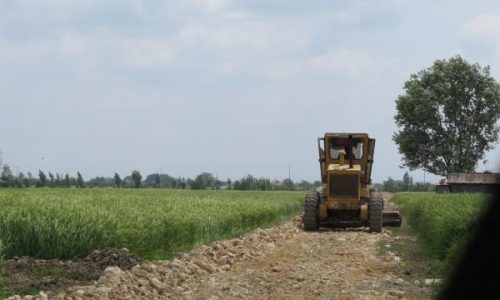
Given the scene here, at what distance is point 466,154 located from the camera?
55.7 m

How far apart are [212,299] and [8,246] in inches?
126

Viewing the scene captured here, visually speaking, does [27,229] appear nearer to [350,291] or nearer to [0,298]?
[0,298]

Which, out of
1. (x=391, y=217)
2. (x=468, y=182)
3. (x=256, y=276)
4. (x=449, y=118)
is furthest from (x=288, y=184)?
(x=256, y=276)

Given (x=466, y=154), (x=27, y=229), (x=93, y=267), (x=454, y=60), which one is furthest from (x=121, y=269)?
(x=454, y=60)

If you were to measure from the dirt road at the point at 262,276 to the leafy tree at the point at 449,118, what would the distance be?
42.8m

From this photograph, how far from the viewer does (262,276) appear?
10.8 m

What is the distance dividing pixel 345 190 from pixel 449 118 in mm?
39558

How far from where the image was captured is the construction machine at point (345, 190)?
20562 millimetres

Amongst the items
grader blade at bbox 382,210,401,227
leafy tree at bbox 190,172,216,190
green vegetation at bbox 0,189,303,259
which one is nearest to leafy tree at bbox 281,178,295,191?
leafy tree at bbox 190,172,216,190

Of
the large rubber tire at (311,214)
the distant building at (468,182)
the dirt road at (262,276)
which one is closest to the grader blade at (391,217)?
the large rubber tire at (311,214)

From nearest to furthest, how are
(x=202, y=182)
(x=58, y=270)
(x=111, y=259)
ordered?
(x=58, y=270) < (x=111, y=259) < (x=202, y=182)

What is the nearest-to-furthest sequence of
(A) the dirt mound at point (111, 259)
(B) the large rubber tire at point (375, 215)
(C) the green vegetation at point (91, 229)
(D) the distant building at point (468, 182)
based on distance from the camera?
(A) the dirt mound at point (111, 259) < (C) the green vegetation at point (91, 229) < (B) the large rubber tire at point (375, 215) < (D) the distant building at point (468, 182)

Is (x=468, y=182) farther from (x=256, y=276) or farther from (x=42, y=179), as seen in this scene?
(x=42, y=179)

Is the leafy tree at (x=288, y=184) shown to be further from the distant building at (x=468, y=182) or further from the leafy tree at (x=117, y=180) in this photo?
the distant building at (x=468, y=182)
